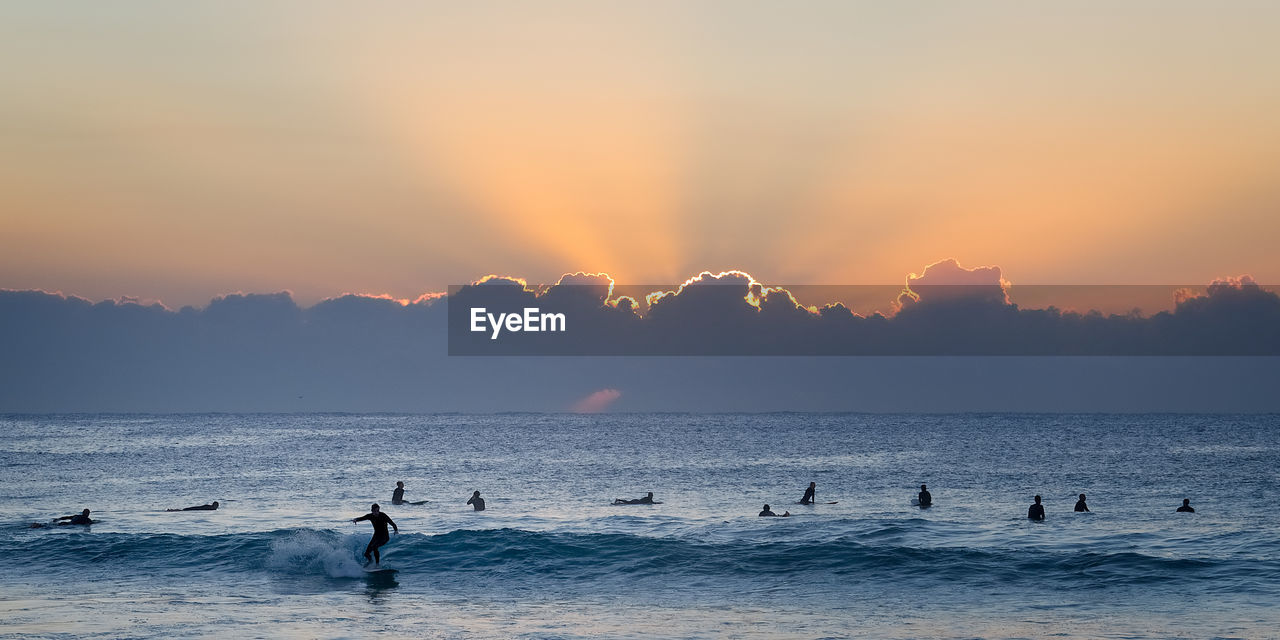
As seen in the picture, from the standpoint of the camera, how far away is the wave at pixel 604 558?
31.4 metres

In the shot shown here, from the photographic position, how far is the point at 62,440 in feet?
430

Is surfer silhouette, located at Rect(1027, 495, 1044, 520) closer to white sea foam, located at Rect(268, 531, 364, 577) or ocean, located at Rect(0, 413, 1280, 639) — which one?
ocean, located at Rect(0, 413, 1280, 639)

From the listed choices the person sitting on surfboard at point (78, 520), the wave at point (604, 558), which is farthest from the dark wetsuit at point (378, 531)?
the person sitting on surfboard at point (78, 520)

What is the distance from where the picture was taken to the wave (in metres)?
31.4

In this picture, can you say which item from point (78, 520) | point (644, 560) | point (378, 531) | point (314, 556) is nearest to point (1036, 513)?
point (644, 560)

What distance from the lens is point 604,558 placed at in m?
35.0

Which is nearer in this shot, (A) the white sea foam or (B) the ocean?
(B) the ocean

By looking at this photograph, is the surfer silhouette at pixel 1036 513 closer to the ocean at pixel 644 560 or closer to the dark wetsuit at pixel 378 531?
the ocean at pixel 644 560

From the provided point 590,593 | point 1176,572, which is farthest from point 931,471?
point 590,593

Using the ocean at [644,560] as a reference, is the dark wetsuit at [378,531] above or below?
above

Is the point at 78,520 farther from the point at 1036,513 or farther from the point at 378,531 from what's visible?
the point at 1036,513

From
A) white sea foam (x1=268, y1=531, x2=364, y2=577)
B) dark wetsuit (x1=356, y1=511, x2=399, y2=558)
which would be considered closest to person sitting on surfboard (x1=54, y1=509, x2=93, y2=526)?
white sea foam (x1=268, y1=531, x2=364, y2=577)

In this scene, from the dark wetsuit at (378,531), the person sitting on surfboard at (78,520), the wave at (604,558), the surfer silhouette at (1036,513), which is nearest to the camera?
the wave at (604,558)

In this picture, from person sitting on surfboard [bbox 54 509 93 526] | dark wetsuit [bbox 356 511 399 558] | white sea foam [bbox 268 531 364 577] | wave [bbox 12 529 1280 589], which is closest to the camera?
wave [bbox 12 529 1280 589]
